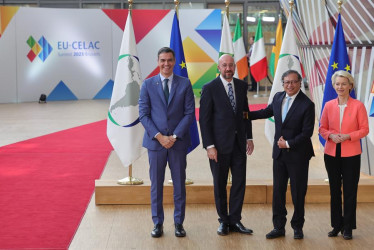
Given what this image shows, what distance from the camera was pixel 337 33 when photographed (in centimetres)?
653

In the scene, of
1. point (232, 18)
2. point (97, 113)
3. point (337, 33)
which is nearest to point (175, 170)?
point (337, 33)

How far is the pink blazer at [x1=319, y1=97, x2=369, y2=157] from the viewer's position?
Result: 5.19 m

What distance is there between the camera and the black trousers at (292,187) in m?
5.30

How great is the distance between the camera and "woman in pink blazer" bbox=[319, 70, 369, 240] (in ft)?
17.0

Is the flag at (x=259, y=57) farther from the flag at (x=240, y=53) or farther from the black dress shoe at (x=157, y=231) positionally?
the black dress shoe at (x=157, y=231)

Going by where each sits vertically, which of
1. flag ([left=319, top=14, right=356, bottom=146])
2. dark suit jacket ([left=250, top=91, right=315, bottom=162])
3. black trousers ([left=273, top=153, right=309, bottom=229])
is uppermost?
flag ([left=319, top=14, right=356, bottom=146])

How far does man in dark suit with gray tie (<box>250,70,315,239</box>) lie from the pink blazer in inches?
6.9

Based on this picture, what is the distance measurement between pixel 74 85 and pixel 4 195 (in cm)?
1245

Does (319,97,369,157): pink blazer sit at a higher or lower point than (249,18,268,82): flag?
lower

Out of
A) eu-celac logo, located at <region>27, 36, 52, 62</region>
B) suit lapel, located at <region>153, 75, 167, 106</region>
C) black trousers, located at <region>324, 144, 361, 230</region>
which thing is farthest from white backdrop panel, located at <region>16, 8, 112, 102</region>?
black trousers, located at <region>324, 144, 361, 230</region>

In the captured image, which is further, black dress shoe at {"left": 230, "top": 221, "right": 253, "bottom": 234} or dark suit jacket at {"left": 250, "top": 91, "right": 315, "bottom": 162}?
black dress shoe at {"left": 230, "top": 221, "right": 253, "bottom": 234}

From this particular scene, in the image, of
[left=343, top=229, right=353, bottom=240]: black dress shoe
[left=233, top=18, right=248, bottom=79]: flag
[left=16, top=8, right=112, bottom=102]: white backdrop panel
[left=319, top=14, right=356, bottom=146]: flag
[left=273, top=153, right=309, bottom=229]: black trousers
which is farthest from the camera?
[left=233, top=18, right=248, bottom=79]: flag

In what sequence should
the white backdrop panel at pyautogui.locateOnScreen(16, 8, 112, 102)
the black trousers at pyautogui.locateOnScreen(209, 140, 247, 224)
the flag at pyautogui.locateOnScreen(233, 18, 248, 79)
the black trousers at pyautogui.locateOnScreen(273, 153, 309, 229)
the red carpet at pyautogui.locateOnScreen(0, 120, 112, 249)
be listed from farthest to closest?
the flag at pyautogui.locateOnScreen(233, 18, 248, 79), the white backdrop panel at pyautogui.locateOnScreen(16, 8, 112, 102), the red carpet at pyautogui.locateOnScreen(0, 120, 112, 249), the black trousers at pyautogui.locateOnScreen(209, 140, 247, 224), the black trousers at pyautogui.locateOnScreen(273, 153, 309, 229)

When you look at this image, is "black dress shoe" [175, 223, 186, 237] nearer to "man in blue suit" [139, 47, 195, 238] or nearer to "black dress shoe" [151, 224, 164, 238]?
"man in blue suit" [139, 47, 195, 238]
